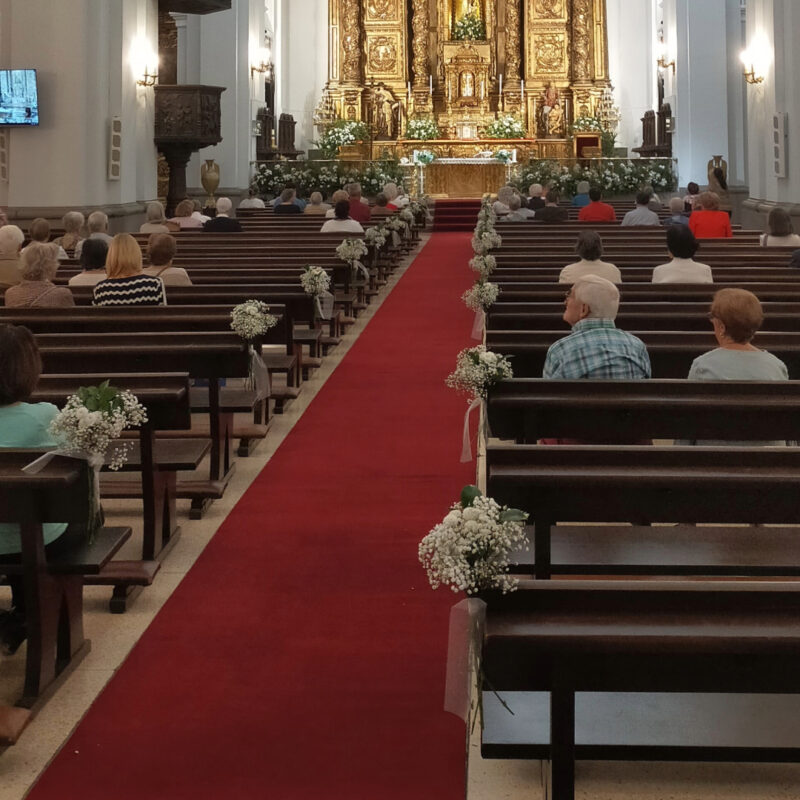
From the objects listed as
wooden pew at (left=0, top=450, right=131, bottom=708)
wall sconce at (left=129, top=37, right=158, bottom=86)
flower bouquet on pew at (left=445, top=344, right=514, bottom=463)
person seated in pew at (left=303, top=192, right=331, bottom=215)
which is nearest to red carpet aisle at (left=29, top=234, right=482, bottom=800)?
wooden pew at (left=0, top=450, right=131, bottom=708)

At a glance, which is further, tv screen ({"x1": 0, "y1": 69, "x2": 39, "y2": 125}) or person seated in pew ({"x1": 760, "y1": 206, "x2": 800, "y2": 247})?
tv screen ({"x1": 0, "y1": 69, "x2": 39, "y2": 125})

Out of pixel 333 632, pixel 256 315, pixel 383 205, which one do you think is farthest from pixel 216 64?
pixel 333 632

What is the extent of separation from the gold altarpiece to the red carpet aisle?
24.8 meters

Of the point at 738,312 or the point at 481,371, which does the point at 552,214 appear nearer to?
the point at 738,312

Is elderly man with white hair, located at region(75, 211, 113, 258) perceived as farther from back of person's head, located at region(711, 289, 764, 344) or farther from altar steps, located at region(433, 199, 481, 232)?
altar steps, located at region(433, 199, 481, 232)

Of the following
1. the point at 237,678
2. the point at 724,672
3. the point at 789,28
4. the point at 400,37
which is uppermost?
the point at 400,37

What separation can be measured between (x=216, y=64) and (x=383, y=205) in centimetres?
597

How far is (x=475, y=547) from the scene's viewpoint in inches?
106

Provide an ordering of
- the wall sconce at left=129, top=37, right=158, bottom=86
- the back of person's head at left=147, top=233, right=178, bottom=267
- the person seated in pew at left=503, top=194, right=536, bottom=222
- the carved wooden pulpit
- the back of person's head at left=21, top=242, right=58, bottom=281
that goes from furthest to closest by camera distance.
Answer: the carved wooden pulpit → the wall sconce at left=129, top=37, right=158, bottom=86 → the person seated in pew at left=503, top=194, right=536, bottom=222 → the back of person's head at left=147, top=233, right=178, bottom=267 → the back of person's head at left=21, top=242, right=58, bottom=281

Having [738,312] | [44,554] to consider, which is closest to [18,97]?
[738,312]

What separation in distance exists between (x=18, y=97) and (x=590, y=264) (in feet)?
31.2

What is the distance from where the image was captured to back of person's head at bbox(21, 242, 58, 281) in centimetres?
803

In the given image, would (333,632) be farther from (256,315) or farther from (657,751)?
(256,315)

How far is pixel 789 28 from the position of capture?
1555 cm
